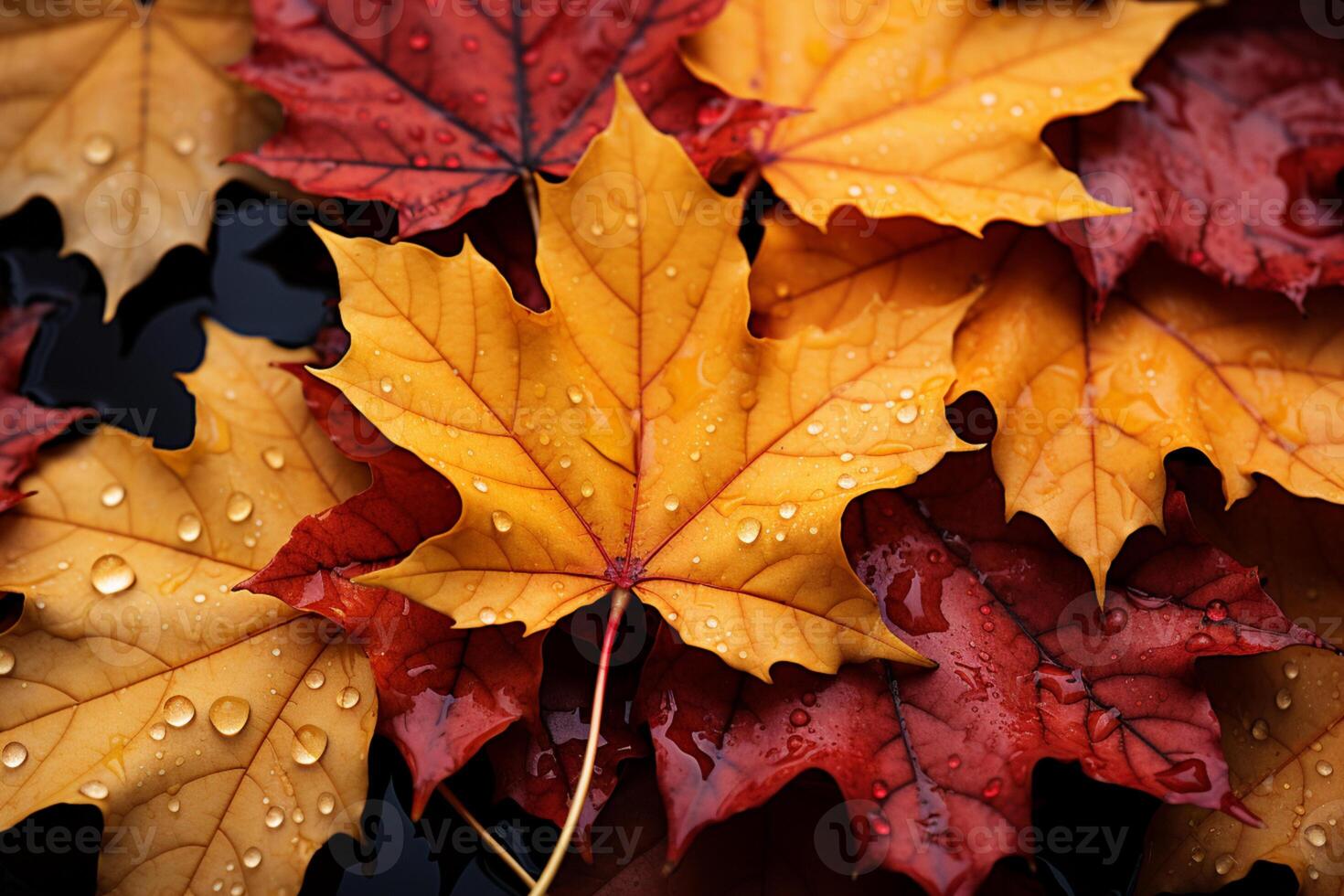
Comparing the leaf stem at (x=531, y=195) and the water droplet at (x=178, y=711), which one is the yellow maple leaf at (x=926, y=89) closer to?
the leaf stem at (x=531, y=195)

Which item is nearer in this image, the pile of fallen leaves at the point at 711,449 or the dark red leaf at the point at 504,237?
the pile of fallen leaves at the point at 711,449

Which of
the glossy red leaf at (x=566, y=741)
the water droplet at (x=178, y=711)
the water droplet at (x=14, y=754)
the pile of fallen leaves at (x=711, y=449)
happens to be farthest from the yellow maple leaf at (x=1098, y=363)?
A: the water droplet at (x=14, y=754)

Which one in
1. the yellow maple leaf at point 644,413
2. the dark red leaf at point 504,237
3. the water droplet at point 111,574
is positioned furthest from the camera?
the dark red leaf at point 504,237

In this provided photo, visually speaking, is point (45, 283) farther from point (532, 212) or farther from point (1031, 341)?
point (1031, 341)

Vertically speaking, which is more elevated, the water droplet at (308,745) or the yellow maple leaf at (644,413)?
the yellow maple leaf at (644,413)

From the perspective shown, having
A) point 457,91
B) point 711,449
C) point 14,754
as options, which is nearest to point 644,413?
point 711,449

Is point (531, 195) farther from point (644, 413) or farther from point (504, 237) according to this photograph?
point (644, 413)

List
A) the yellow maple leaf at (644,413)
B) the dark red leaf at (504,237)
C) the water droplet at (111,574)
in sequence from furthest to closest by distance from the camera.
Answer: the dark red leaf at (504,237) → the water droplet at (111,574) → the yellow maple leaf at (644,413)

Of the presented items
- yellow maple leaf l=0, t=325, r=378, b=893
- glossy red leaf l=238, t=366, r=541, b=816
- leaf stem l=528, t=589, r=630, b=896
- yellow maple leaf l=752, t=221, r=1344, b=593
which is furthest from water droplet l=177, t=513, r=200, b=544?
yellow maple leaf l=752, t=221, r=1344, b=593
